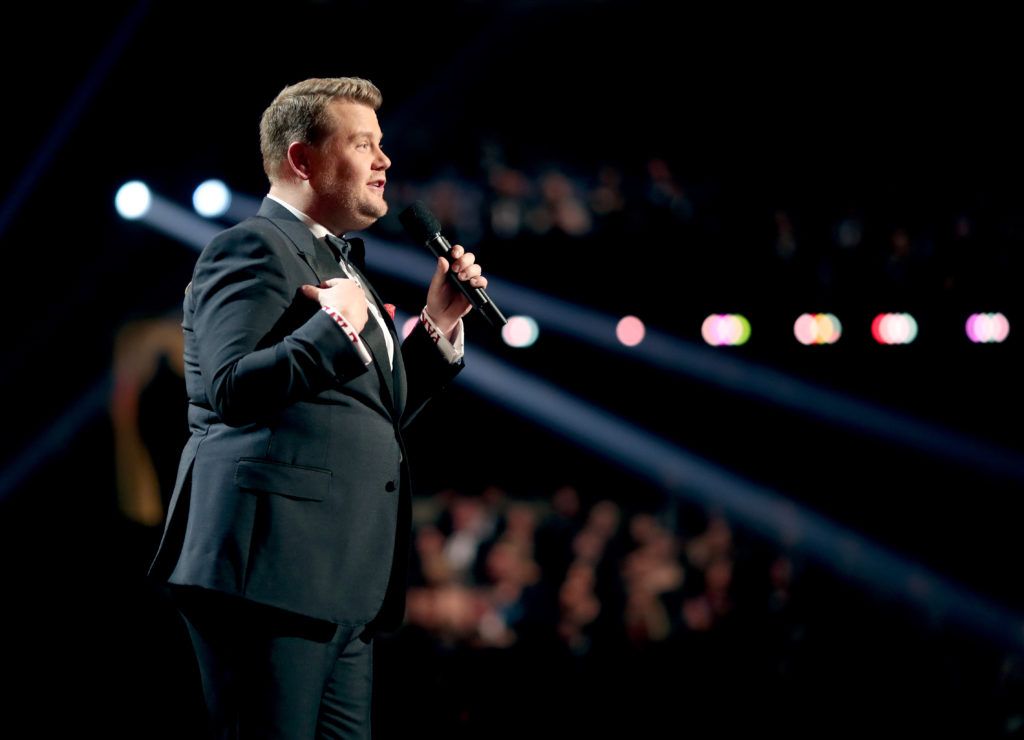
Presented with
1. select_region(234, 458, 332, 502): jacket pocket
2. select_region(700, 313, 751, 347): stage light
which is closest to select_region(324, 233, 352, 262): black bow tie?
select_region(234, 458, 332, 502): jacket pocket

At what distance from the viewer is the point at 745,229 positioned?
684cm

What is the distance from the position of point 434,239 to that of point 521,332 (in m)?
5.19

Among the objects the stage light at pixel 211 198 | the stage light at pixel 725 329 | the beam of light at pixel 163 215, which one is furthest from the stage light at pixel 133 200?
the stage light at pixel 725 329

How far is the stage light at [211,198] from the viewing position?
5.66m

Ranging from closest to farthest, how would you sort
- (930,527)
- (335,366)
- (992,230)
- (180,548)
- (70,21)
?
(335,366), (180,548), (70,21), (992,230), (930,527)

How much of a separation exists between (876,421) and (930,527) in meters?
0.81

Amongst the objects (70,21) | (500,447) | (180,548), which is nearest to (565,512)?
(500,447)

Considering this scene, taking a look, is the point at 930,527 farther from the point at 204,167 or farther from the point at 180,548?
the point at 180,548

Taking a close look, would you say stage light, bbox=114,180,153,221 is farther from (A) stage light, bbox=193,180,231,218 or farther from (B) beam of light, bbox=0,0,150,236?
(B) beam of light, bbox=0,0,150,236

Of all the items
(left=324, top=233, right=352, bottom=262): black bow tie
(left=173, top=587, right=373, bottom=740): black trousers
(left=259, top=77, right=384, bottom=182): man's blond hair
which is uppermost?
(left=259, top=77, right=384, bottom=182): man's blond hair

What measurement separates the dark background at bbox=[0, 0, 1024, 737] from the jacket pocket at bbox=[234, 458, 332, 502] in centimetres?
349

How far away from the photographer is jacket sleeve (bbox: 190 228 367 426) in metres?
1.50

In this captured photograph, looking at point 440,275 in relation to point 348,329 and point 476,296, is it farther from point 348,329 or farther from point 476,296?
point 348,329

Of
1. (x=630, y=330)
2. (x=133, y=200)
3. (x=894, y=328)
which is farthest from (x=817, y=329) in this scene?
(x=133, y=200)
